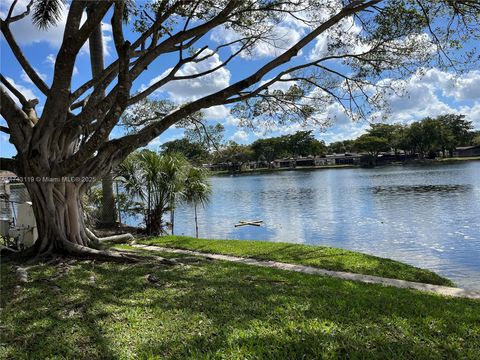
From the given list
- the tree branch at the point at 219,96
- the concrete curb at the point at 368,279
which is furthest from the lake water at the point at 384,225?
the tree branch at the point at 219,96

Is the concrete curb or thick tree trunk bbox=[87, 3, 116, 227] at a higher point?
thick tree trunk bbox=[87, 3, 116, 227]

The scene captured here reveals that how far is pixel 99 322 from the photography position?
4309 mm

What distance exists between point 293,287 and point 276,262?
3108mm

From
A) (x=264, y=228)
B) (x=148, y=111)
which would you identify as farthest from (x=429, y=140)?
(x=148, y=111)

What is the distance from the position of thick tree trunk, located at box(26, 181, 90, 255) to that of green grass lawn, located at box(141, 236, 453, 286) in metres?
3.57

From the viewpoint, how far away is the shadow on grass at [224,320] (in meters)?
3.65

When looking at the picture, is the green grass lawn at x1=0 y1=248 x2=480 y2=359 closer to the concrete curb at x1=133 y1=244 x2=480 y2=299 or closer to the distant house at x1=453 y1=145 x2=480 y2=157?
the concrete curb at x1=133 y1=244 x2=480 y2=299

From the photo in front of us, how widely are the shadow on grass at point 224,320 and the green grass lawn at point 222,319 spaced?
0.04 feet

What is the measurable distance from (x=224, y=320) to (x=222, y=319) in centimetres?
4

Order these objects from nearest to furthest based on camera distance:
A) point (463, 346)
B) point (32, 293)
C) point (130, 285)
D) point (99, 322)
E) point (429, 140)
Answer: point (463, 346) → point (99, 322) → point (32, 293) → point (130, 285) → point (429, 140)

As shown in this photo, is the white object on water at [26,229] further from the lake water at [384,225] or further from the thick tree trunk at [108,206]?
the lake water at [384,225]

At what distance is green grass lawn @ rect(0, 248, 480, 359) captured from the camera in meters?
3.63

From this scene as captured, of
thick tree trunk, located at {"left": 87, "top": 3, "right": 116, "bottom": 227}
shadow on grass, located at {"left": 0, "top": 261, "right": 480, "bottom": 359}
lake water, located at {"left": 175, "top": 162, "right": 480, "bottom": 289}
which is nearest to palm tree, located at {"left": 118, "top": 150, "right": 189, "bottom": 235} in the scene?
thick tree trunk, located at {"left": 87, "top": 3, "right": 116, "bottom": 227}

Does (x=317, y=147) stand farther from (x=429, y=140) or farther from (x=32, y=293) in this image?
(x=32, y=293)
